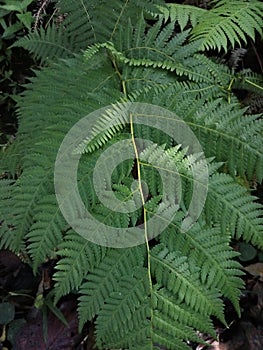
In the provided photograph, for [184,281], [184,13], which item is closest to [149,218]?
[184,281]

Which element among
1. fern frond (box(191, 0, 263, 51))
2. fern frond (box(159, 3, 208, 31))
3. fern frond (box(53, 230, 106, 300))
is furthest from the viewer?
fern frond (box(159, 3, 208, 31))

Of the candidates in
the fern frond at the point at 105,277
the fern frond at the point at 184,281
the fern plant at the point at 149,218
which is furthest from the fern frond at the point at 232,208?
the fern frond at the point at 105,277

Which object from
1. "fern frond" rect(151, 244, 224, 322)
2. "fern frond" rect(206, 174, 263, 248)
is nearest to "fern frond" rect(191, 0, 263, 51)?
"fern frond" rect(206, 174, 263, 248)

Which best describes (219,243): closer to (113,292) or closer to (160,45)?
(113,292)

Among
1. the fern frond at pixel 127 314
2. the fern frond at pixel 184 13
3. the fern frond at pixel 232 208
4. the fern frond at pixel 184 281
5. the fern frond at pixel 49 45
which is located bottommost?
the fern frond at pixel 127 314

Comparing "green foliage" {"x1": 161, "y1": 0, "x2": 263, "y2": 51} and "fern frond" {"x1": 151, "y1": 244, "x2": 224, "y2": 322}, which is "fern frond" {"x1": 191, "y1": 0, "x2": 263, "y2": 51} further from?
"fern frond" {"x1": 151, "y1": 244, "x2": 224, "y2": 322}

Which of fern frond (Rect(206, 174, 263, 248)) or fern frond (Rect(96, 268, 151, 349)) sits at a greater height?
fern frond (Rect(206, 174, 263, 248))

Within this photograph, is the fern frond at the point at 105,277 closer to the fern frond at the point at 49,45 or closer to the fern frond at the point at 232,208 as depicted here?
the fern frond at the point at 232,208

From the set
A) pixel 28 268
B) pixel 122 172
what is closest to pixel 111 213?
pixel 122 172

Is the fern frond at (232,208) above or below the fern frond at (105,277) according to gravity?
above

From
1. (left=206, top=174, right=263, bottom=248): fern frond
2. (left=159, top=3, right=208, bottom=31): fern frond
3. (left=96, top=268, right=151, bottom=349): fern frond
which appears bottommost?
(left=96, top=268, right=151, bottom=349): fern frond

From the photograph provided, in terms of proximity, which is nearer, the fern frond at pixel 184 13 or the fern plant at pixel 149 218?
the fern plant at pixel 149 218

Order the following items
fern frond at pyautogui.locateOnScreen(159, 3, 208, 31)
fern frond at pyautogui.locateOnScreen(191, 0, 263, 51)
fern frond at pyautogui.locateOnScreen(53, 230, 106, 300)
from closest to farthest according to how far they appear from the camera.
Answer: fern frond at pyautogui.locateOnScreen(53, 230, 106, 300) → fern frond at pyautogui.locateOnScreen(191, 0, 263, 51) → fern frond at pyautogui.locateOnScreen(159, 3, 208, 31)

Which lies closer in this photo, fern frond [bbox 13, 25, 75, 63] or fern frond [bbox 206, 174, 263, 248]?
fern frond [bbox 206, 174, 263, 248]
